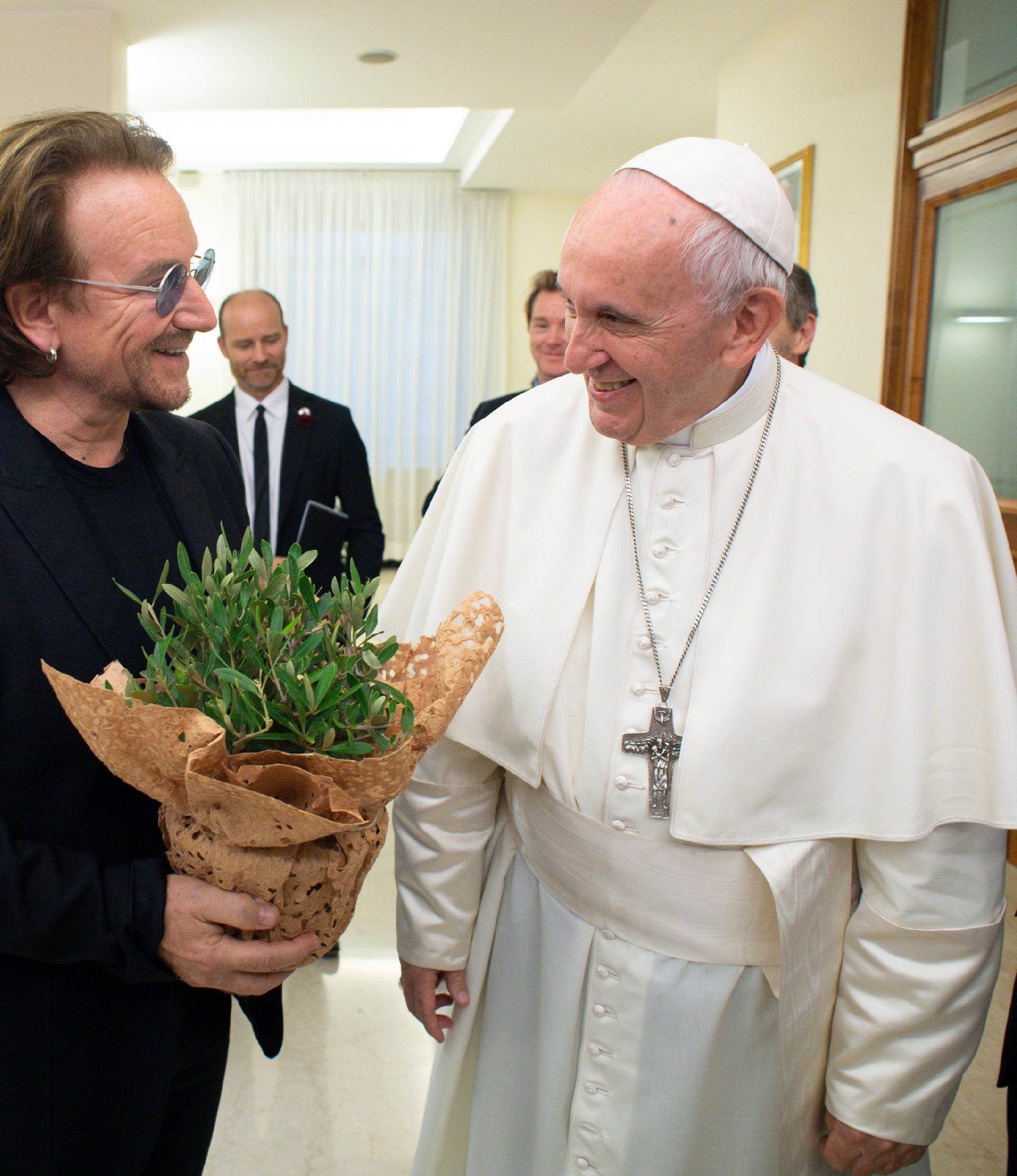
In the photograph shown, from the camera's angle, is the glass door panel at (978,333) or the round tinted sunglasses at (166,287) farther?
the glass door panel at (978,333)

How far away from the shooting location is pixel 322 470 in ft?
12.3

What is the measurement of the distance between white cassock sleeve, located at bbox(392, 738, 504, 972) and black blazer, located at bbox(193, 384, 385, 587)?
2.13 metres

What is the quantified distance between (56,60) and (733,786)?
5267mm

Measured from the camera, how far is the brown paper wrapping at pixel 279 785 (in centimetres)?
96

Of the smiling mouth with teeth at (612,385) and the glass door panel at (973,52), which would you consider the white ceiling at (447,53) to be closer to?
the glass door panel at (973,52)

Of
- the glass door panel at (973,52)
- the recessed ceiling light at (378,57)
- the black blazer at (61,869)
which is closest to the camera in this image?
the black blazer at (61,869)

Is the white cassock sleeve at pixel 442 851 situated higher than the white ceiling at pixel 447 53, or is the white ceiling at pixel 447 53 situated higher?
the white ceiling at pixel 447 53

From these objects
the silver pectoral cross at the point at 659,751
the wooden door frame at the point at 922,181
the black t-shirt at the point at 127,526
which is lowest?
the silver pectoral cross at the point at 659,751

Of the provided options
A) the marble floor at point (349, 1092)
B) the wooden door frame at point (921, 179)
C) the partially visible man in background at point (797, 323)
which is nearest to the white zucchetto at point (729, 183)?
the partially visible man in background at point (797, 323)

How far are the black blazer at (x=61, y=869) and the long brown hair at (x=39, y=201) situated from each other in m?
0.08

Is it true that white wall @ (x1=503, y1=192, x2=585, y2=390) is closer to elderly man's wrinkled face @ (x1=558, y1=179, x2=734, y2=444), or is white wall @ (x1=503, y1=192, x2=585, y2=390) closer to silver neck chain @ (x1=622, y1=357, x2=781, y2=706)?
silver neck chain @ (x1=622, y1=357, x2=781, y2=706)

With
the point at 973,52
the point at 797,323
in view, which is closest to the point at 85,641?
the point at 797,323

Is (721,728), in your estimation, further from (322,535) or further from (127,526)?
(322,535)

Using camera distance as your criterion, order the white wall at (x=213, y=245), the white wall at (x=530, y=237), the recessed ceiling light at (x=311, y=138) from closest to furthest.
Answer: the recessed ceiling light at (x=311, y=138), the white wall at (x=213, y=245), the white wall at (x=530, y=237)
